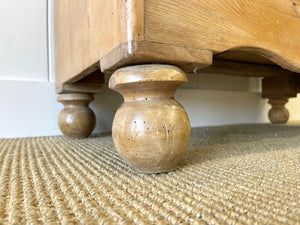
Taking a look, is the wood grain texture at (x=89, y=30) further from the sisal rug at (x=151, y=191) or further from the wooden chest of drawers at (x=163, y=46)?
the sisal rug at (x=151, y=191)

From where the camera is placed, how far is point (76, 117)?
80 cm

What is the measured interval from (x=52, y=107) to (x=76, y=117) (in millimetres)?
229

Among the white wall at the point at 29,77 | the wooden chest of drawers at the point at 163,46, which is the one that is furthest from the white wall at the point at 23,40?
the wooden chest of drawers at the point at 163,46

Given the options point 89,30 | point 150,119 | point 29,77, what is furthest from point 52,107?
point 150,119

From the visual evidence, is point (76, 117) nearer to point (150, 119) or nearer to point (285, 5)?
point (150, 119)

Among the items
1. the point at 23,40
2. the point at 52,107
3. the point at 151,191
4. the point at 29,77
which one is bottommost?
the point at 151,191

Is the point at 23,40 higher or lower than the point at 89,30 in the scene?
higher

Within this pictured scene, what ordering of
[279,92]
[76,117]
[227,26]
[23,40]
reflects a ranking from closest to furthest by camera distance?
1. [227,26]
2. [76,117]
3. [23,40]
4. [279,92]

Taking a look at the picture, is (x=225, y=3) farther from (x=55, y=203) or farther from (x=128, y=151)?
(x=55, y=203)

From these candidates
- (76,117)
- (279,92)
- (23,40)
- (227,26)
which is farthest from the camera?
(279,92)

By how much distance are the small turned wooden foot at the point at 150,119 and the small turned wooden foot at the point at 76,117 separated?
0.45 meters

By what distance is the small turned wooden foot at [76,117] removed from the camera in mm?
799

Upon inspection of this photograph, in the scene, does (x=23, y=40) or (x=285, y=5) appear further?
(x=23, y=40)

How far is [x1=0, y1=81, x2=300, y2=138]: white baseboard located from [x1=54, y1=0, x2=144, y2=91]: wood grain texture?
149 millimetres
